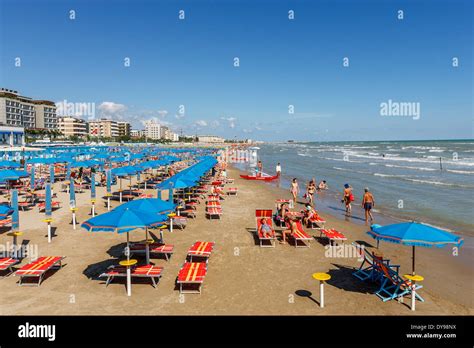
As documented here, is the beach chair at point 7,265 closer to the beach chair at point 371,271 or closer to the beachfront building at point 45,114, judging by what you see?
the beach chair at point 371,271

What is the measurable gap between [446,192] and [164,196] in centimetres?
1964

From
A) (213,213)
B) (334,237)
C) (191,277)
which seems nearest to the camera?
(191,277)

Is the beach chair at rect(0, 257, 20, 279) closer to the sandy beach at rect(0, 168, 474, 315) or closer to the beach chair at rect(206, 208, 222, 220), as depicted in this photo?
the sandy beach at rect(0, 168, 474, 315)

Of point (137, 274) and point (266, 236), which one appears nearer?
point (137, 274)

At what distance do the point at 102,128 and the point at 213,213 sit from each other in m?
172

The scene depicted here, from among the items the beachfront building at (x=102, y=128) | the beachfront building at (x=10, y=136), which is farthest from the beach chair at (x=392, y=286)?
the beachfront building at (x=102, y=128)

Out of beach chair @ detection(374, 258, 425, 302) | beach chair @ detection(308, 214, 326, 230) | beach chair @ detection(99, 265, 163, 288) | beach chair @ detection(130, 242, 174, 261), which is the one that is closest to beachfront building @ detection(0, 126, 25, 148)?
beach chair @ detection(130, 242, 174, 261)

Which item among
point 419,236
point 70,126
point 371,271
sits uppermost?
point 70,126

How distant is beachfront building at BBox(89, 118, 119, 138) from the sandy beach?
167149 mm

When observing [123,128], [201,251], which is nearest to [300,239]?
[201,251]

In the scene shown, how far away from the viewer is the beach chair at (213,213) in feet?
45.8

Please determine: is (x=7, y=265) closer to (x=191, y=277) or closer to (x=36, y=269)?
(x=36, y=269)

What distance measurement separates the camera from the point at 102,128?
167875 millimetres
